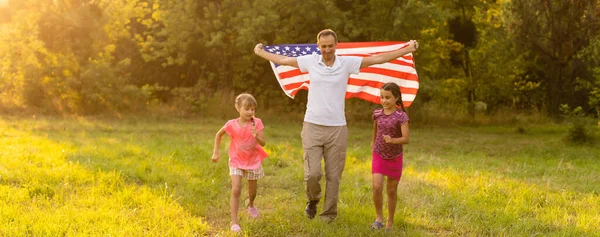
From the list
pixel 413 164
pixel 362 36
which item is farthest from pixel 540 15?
pixel 413 164

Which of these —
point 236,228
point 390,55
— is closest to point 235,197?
point 236,228

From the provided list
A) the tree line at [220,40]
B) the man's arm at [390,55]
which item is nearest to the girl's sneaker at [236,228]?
the man's arm at [390,55]

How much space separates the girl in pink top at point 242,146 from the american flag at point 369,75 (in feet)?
6.21

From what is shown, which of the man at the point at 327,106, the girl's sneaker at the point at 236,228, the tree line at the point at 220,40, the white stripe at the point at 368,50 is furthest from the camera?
the tree line at the point at 220,40

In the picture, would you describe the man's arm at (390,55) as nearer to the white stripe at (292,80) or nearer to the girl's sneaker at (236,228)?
the white stripe at (292,80)

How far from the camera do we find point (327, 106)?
21.7 feet

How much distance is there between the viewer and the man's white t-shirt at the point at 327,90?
6629mm

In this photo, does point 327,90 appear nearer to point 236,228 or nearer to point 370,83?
point 236,228

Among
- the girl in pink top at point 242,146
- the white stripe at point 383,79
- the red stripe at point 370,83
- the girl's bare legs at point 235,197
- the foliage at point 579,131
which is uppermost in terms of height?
the white stripe at point 383,79

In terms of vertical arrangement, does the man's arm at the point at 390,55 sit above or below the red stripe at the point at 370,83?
above

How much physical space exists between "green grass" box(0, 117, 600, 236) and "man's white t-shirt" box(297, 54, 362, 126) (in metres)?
1.21

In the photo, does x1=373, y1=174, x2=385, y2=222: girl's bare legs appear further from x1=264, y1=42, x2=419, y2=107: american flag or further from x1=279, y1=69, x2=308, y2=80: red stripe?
x1=279, y1=69, x2=308, y2=80: red stripe

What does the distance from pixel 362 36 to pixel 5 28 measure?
13.5 meters

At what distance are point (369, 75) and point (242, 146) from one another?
281 centimetres
